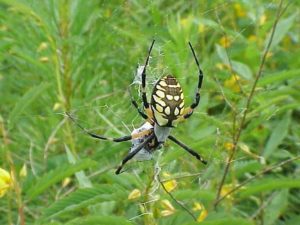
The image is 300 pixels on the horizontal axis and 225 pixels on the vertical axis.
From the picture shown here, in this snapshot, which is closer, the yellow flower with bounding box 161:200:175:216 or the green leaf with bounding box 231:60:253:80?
the yellow flower with bounding box 161:200:175:216

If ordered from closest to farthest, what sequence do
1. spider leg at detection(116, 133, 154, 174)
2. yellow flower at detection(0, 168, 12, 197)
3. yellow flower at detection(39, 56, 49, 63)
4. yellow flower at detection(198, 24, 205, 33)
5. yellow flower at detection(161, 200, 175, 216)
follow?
yellow flower at detection(0, 168, 12, 197)
yellow flower at detection(161, 200, 175, 216)
spider leg at detection(116, 133, 154, 174)
yellow flower at detection(39, 56, 49, 63)
yellow flower at detection(198, 24, 205, 33)

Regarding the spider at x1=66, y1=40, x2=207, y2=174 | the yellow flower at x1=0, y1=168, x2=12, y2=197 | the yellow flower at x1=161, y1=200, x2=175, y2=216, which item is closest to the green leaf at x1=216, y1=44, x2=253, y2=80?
the spider at x1=66, y1=40, x2=207, y2=174

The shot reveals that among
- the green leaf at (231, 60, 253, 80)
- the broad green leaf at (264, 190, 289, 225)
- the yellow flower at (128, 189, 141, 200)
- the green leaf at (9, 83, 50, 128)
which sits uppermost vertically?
the green leaf at (9, 83, 50, 128)

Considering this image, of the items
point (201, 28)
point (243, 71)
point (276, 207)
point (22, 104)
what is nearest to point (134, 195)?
point (22, 104)

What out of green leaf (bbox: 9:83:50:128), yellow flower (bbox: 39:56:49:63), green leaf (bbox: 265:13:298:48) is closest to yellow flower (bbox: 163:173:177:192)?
green leaf (bbox: 9:83:50:128)

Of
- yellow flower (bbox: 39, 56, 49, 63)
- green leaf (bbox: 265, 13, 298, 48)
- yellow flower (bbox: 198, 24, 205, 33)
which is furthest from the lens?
yellow flower (bbox: 198, 24, 205, 33)

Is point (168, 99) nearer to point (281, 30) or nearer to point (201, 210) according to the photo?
point (201, 210)

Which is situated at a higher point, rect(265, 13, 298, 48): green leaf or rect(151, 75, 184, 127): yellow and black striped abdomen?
rect(151, 75, 184, 127): yellow and black striped abdomen

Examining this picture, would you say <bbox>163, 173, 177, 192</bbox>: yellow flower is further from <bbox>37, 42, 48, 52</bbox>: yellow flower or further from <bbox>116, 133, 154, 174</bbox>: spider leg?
<bbox>37, 42, 48, 52</bbox>: yellow flower
